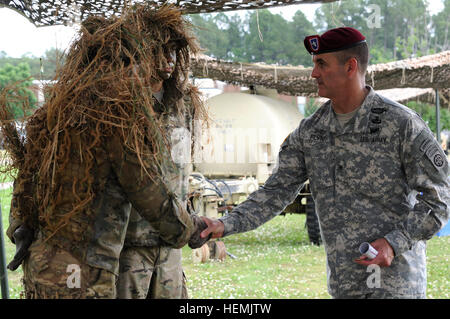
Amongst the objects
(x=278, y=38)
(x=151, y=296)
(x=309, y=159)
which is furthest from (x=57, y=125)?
(x=278, y=38)

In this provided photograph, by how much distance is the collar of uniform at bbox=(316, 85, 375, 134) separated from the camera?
8.57ft

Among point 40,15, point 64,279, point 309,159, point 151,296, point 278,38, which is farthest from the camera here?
point 278,38

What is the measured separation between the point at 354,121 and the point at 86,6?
1728mm

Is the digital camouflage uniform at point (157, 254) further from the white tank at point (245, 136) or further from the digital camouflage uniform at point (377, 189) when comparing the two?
the white tank at point (245, 136)

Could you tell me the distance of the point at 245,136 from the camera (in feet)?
32.8

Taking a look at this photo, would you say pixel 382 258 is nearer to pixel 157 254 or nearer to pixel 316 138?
pixel 316 138

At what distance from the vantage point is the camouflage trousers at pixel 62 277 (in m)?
2.08

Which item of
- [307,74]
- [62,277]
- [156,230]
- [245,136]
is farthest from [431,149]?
[245,136]

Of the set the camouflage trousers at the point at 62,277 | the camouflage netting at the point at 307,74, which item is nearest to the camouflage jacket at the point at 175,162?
the camouflage trousers at the point at 62,277

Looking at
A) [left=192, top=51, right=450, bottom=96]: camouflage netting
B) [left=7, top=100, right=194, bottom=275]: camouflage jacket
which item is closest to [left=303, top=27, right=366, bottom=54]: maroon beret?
[left=7, top=100, right=194, bottom=275]: camouflage jacket

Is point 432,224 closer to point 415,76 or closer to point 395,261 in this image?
point 395,261

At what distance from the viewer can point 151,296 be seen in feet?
8.59

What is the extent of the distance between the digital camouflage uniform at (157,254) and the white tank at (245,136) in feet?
22.0

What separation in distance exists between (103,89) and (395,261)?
1.55 meters
